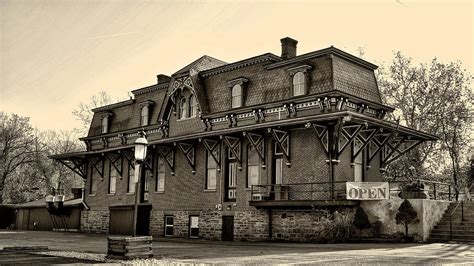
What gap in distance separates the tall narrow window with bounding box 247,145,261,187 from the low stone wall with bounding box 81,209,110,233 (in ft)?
43.2

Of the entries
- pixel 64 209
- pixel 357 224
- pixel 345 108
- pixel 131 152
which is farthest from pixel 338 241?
pixel 64 209

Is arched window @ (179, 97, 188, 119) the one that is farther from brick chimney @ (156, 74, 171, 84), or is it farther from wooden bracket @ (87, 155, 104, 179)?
wooden bracket @ (87, 155, 104, 179)

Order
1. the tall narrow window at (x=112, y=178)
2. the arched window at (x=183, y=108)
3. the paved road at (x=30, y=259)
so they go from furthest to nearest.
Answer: the tall narrow window at (x=112, y=178), the arched window at (x=183, y=108), the paved road at (x=30, y=259)

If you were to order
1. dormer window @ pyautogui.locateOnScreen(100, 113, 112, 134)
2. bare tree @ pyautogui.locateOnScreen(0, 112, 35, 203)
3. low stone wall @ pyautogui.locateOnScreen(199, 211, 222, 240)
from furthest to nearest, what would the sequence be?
bare tree @ pyautogui.locateOnScreen(0, 112, 35, 203) < dormer window @ pyautogui.locateOnScreen(100, 113, 112, 134) < low stone wall @ pyautogui.locateOnScreen(199, 211, 222, 240)

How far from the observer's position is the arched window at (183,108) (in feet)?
103

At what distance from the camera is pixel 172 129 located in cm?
3222

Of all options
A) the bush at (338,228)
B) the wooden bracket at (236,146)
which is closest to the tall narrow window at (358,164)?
the bush at (338,228)

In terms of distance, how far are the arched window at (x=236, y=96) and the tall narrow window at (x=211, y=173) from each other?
308 centimetres

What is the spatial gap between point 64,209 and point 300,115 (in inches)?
880

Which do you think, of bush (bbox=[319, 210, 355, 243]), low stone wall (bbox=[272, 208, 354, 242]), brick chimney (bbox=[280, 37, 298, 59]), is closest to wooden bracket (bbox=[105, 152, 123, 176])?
brick chimney (bbox=[280, 37, 298, 59])

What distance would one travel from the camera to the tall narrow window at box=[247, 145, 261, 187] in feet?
87.2

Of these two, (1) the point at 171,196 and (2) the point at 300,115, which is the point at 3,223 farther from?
(2) the point at 300,115

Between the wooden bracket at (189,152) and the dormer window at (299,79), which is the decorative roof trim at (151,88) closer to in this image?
the wooden bracket at (189,152)

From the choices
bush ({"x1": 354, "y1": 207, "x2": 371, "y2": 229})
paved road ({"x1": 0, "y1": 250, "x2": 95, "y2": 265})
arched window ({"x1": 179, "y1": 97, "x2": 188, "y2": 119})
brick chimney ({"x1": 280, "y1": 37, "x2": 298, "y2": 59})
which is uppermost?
brick chimney ({"x1": 280, "y1": 37, "x2": 298, "y2": 59})
